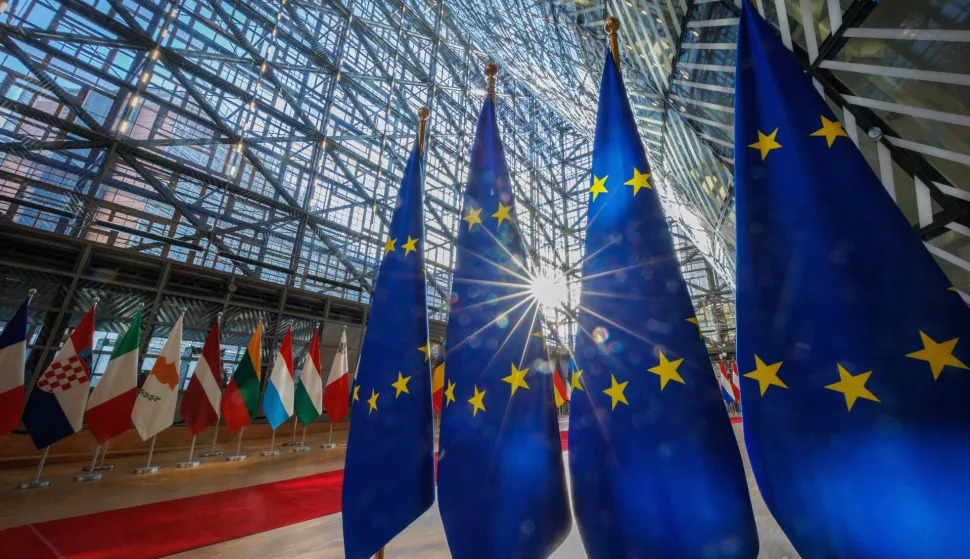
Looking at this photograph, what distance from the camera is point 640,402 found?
149 centimetres


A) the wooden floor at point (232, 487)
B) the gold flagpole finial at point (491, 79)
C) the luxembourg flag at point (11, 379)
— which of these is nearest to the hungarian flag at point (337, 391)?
the wooden floor at point (232, 487)

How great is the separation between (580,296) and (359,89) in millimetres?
14346

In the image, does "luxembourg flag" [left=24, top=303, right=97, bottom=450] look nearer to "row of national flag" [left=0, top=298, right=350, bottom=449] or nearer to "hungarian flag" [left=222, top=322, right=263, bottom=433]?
"row of national flag" [left=0, top=298, right=350, bottom=449]

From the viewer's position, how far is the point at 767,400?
1230mm

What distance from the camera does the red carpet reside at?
255 centimetres

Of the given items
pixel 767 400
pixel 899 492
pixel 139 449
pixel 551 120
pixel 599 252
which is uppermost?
pixel 551 120

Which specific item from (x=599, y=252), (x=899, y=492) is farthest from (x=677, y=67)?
(x=899, y=492)

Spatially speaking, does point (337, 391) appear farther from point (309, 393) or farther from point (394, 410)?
point (394, 410)

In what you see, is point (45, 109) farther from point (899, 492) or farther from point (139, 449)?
point (899, 492)

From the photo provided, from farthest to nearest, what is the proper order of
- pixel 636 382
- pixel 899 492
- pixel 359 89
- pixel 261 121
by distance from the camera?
pixel 359 89 < pixel 261 121 < pixel 636 382 < pixel 899 492

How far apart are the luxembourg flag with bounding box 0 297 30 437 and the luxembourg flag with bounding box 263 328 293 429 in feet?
8.03

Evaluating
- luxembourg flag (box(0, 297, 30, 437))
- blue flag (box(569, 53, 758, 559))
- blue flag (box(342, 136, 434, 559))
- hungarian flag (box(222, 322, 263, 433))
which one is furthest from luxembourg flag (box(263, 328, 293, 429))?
blue flag (box(569, 53, 758, 559))

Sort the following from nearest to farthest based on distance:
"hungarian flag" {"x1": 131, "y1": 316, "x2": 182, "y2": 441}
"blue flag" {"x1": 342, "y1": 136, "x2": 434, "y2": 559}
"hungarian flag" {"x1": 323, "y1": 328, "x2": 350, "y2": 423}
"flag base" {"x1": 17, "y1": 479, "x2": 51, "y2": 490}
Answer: "blue flag" {"x1": 342, "y1": 136, "x2": 434, "y2": 559}, "flag base" {"x1": 17, "y1": 479, "x2": 51, "y2": 490}, "hungarian flag" {"x1": 131, "y1": 316, "x2": 182, "y2": 441}, "hungarian flag" {"x1": 323, "y1": 328, "x2": 350, "y2": 423}

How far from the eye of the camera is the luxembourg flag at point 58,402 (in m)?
4.19
